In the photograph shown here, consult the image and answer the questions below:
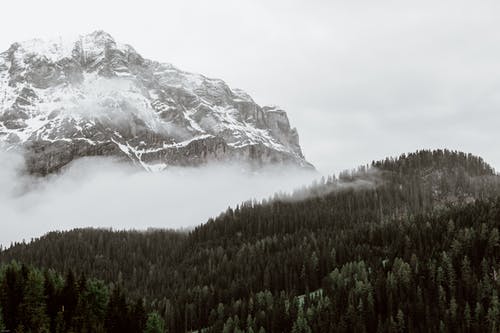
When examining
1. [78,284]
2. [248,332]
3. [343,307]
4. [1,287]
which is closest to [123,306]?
[78,284]

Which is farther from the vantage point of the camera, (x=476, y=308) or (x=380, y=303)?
(x=380, y=303)

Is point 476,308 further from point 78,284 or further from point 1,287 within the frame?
point 1,287

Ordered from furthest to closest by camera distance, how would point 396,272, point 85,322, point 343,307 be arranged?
point 396,272 < point 343,307 < point 85,322

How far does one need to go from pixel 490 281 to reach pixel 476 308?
23273 millimetres

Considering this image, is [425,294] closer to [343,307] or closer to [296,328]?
[343,307]

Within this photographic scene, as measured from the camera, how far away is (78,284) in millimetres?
130625

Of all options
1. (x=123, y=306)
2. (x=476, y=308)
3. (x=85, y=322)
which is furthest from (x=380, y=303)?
(x=85, y=322)

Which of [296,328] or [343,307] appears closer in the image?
[296,328]

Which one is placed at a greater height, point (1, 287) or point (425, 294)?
point (1, 287)

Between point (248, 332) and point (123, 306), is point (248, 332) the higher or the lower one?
the lower one

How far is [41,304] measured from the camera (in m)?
118

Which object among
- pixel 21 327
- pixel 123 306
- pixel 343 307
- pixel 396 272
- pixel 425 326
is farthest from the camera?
pixel 396 272

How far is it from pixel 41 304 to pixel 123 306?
1719 cm

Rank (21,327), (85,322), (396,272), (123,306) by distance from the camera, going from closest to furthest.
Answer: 1. (21,327)
2. (85,322)
3. (123,306)
4. (396,272)
